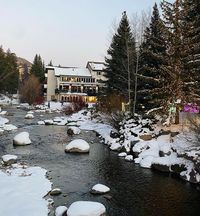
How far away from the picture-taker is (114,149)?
26.4m

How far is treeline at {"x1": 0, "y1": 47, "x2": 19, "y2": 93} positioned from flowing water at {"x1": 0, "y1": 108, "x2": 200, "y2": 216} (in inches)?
2200

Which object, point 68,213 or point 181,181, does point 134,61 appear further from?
point 68,213

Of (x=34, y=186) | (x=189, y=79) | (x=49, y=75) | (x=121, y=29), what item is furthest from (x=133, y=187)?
(x=49, y=75)

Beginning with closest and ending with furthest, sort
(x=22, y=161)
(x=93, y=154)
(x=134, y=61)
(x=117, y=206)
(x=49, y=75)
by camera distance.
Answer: (x=117, y=206) → (x=22, y=161) → (x=93, y=154) → (x=134, y=61) → (x=49, y=75)

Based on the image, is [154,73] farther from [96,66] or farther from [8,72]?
[8,72]

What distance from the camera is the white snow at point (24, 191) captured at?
42.1 feet

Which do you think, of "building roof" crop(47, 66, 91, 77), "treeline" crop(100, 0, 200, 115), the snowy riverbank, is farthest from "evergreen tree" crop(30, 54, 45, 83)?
"treeline" crop(100, 0, 200, 115)

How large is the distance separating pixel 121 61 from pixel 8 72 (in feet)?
168

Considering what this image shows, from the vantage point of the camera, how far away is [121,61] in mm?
39875

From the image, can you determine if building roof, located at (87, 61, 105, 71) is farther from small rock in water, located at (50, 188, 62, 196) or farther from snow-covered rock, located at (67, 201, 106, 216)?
snow-covered rock, located at (67, 201, 106, 216)

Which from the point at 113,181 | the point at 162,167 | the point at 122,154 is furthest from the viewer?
the point at 122,154

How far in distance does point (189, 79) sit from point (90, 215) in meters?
17.2

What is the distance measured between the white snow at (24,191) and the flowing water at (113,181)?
0.73 meters

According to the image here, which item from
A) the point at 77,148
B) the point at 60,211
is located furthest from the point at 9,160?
the point at 60,211
